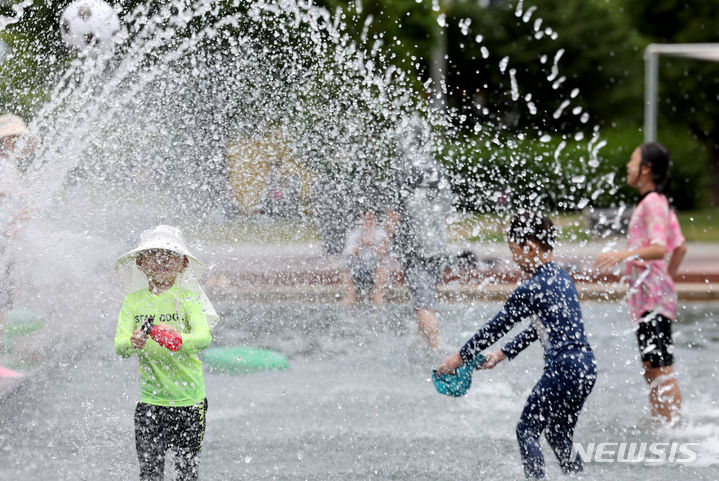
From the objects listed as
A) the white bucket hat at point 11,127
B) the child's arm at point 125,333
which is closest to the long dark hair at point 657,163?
the child's arm at point 125,333

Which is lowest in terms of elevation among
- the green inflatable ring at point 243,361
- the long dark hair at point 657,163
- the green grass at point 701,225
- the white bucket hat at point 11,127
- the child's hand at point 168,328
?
the green inflatable ring at point 243,361

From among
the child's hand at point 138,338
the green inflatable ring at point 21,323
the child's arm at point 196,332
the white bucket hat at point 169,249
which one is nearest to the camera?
the child's hand at point 138,338

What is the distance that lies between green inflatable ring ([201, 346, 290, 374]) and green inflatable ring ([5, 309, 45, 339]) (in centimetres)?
120

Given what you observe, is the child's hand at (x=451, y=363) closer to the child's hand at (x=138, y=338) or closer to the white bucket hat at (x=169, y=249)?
the white bucket hat at (x=169, y=249)

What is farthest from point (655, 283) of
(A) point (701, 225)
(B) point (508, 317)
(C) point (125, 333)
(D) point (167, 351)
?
(A) point (701, 225)

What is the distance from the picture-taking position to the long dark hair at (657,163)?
20.0 feet

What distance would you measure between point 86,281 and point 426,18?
18.0 m

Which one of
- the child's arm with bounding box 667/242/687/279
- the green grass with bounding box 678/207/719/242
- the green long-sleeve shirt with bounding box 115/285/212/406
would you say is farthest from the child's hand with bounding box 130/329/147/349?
the green grass with bounding box 678/207/719/242

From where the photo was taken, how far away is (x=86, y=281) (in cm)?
671

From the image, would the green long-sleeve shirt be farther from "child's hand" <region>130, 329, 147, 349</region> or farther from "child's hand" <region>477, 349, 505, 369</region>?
"child's hand" <region>477, 349, 505, 369</region>

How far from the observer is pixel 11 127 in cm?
625

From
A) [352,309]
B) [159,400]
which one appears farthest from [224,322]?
[159,400]

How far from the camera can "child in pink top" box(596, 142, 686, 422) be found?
19.4 feet

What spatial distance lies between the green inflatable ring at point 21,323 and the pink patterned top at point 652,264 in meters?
3.83
